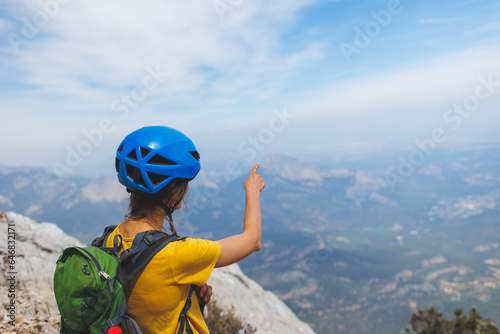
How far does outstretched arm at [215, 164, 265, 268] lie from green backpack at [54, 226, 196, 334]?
0.54 metres

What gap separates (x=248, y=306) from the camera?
66.9 ft

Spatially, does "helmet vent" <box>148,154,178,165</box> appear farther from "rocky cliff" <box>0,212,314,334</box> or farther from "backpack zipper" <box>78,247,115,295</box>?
"rocky cliff" <box>0,212,314,334</box>

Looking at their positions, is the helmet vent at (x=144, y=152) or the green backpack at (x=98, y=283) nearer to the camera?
the green backpack at (x=98, y=283)

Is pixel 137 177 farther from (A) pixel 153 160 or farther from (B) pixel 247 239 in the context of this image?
A: (B) pixel 247 239

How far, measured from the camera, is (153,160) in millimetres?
3100

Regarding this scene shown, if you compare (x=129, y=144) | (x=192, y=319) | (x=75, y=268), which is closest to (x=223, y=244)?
(x=192, y=319)

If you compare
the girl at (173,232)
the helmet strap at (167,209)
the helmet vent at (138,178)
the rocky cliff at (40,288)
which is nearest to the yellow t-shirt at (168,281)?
the girl at (173,232)

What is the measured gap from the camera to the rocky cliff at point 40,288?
787cm

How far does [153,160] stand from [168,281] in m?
1.27

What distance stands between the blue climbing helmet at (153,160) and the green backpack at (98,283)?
0.61 metres

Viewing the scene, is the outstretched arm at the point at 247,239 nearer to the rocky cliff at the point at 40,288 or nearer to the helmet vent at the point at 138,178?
the helmet vent at the point at 138,178

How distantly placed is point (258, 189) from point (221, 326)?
36.5 feet

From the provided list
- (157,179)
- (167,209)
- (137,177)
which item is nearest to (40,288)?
(167,209)

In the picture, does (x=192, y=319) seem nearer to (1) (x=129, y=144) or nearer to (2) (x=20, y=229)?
(1) (x=129, y=144)
